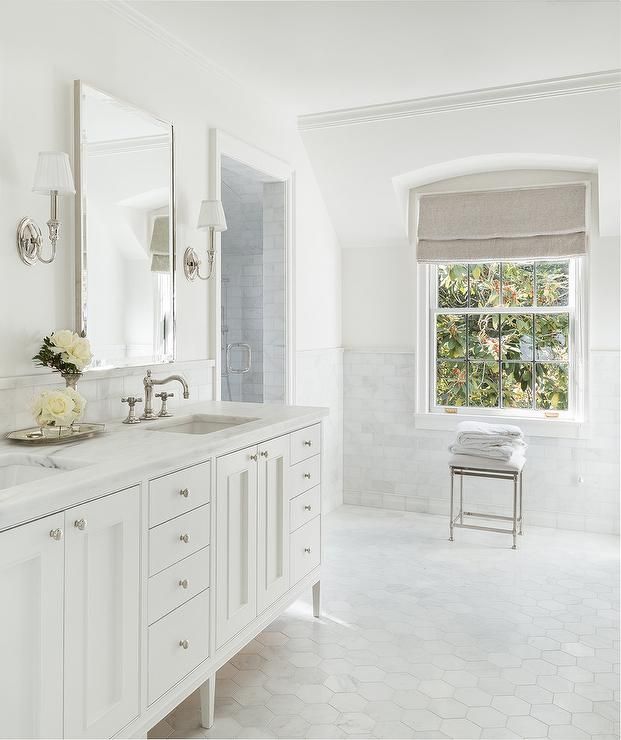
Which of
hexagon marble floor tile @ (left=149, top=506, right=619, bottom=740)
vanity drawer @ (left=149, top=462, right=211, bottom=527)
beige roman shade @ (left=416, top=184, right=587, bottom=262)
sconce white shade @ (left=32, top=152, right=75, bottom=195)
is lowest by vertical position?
hexagon marble floor tile @ (left=149, top=506, right=619, bottom=740)

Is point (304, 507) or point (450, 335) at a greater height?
point (450, 335)

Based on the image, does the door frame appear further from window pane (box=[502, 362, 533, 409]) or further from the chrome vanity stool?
window pane (box=[502, 362, 533, 409])

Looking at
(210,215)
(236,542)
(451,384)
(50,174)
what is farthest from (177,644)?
(451,384)

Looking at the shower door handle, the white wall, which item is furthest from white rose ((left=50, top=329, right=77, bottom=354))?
the shower door handle

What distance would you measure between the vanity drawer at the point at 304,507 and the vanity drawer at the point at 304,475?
29 mm

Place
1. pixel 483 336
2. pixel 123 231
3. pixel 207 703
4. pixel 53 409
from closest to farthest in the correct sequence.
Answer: pixel 53 409
pixel 207 703
pixel 123 231
pixel 483 336

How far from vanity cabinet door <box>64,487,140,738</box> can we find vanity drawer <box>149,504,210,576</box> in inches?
3.3

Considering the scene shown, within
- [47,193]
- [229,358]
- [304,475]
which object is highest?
[47,193]

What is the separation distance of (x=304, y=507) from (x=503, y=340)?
2536 millimetres

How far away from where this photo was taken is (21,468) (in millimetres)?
1973

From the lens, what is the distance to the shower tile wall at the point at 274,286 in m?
4.29

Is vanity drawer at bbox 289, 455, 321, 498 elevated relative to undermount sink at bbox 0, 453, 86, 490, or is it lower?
lower

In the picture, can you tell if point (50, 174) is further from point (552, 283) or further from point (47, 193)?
point (552, 283)

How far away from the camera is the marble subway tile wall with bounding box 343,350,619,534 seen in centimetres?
449
